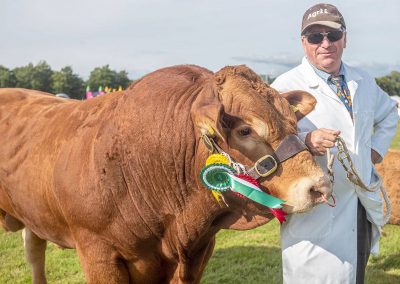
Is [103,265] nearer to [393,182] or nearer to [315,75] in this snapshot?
[315,75]

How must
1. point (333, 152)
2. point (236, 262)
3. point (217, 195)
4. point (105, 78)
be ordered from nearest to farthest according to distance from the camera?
point (217, 195) → point (333, 152) → point (236, 262) → point (105, 78)

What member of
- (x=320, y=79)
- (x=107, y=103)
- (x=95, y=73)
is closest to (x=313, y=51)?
(x=320, y=79)

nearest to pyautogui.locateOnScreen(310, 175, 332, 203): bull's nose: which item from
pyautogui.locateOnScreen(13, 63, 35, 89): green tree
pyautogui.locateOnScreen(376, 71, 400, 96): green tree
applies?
pyautogui.locateOnScreen(13, 63, 35, 89): green tree

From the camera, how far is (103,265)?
8.95ft

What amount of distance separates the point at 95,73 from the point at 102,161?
7844cm

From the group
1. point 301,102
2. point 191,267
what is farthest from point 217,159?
point 191,267

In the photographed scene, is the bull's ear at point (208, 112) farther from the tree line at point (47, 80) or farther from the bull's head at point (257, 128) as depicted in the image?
the tree line at point (47, 80)

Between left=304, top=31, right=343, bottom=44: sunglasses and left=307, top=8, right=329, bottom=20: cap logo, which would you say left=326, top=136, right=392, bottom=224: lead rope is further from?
left=307, top=8, right=329, bottom=20: cap logo

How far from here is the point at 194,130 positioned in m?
2.40

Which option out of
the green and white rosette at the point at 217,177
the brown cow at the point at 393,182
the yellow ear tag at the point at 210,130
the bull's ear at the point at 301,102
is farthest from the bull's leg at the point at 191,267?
the brown cow at the point at 393,182

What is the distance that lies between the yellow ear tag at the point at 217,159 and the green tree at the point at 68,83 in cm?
6908

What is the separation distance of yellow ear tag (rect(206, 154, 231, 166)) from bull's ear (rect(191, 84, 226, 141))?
103 mm

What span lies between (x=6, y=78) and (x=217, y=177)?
230 ft

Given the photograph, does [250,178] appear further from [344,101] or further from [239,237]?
[239,237]
